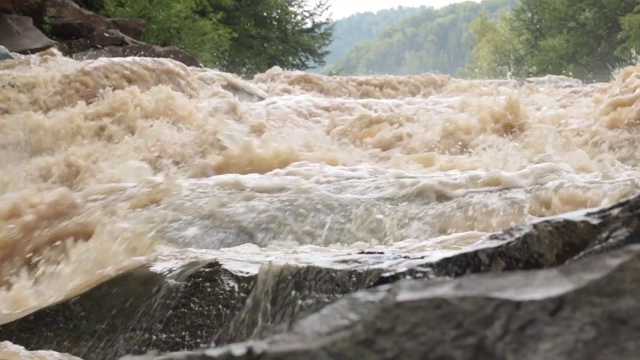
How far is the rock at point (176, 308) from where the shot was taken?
2.08m

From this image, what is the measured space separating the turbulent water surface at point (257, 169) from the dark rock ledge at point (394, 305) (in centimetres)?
22

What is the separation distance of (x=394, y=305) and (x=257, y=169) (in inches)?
147

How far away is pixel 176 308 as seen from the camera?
91.6 inches

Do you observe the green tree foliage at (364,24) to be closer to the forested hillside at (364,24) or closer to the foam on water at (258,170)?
the forested hillside at (364,24)

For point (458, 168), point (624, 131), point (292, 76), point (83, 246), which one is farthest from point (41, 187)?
point (292, 76)

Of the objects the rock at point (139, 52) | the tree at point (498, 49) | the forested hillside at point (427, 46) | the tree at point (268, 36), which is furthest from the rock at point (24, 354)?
the forested hillside at point (427, 46)

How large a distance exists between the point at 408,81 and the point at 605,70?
18.2m

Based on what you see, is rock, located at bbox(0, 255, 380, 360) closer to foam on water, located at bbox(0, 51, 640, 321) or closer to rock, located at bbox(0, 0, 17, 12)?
foam on water, located at bbox(0, 51, 640, 321)

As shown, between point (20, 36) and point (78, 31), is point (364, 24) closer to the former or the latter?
point (78, 31)

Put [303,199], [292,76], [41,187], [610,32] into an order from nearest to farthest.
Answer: [303,199], [41,187], [292,76], [610,32]

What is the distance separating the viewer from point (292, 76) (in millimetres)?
11094

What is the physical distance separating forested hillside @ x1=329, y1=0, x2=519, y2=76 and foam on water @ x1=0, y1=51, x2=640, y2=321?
88.9 meters

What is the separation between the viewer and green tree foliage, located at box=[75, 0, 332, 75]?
15883 mm

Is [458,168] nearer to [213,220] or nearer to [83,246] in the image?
[213,220]
